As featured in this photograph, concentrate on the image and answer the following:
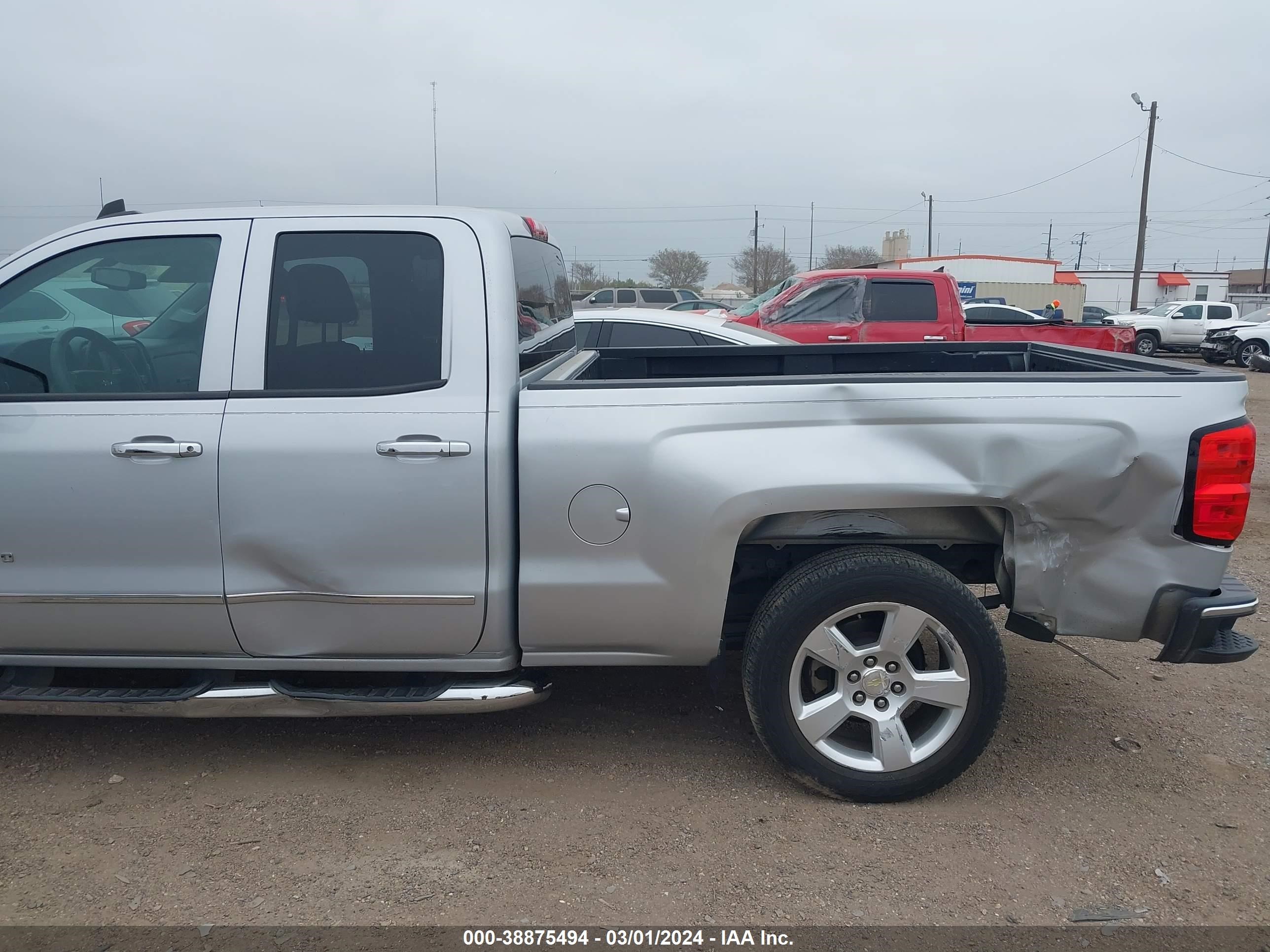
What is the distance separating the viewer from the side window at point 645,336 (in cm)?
738

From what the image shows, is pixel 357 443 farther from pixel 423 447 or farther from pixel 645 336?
pixel 645 336

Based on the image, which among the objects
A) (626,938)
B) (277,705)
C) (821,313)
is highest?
(821,313)

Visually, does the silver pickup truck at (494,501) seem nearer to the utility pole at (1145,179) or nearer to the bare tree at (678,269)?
the utility pole at (1145,179)

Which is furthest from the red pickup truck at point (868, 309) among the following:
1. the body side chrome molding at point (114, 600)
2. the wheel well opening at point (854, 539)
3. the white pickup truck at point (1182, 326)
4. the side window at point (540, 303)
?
the white pickup truck at point (1182, 326)

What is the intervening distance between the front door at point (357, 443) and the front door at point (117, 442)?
0.10 meters

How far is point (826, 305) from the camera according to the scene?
11.2 metres

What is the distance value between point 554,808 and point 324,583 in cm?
110

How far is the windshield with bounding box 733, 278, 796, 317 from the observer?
1226 centimetres

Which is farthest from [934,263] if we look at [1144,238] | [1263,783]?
[1263,783]

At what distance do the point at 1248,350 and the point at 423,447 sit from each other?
2465 cm

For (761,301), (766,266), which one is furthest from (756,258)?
(761,301)

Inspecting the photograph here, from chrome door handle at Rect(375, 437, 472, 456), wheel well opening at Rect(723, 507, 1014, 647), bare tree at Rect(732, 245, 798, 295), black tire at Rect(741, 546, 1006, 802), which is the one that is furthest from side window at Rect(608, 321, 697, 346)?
bare tree at Rect(732, 245, 798, 295)

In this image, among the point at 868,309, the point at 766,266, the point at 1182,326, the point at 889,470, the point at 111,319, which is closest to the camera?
the point at 889,470

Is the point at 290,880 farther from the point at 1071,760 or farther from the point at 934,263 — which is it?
the point at 934,263
